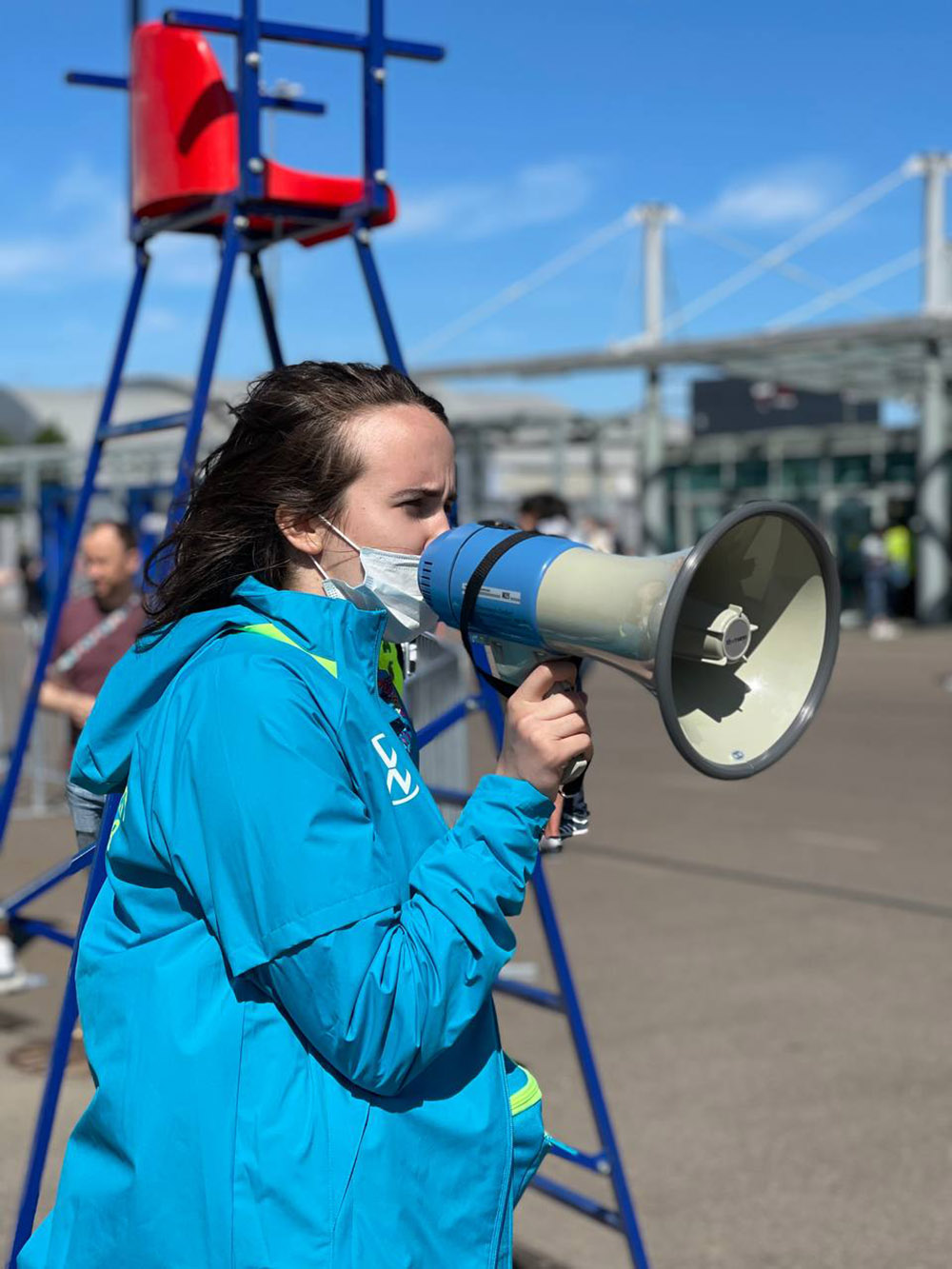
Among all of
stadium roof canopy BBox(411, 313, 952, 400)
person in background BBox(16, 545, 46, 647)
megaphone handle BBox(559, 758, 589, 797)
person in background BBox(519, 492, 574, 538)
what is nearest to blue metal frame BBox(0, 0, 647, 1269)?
megaphone handle BBox(559, 758, 589, 797)

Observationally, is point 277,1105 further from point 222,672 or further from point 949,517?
point 949,517

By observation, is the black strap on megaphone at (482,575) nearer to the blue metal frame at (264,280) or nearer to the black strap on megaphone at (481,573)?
the black strap on megaphone at (481,573)

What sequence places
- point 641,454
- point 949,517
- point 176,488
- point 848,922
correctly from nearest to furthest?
point 176,488
point 848,922
point 949,517
point 641,454

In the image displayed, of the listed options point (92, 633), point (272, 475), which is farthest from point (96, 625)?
point (272, 475)

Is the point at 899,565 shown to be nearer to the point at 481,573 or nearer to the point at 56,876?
the point at 56,876

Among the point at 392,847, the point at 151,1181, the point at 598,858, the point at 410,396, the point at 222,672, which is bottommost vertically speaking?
the point at 598,858

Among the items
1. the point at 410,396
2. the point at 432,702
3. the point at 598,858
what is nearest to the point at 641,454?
the point at 598,858

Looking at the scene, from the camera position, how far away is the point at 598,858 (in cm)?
784

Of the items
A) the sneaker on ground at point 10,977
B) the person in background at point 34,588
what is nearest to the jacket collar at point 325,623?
the sneaker on ground at point 10,977

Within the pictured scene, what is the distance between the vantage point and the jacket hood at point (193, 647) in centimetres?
163

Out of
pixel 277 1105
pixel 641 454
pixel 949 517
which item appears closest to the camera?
pixel 277 1105

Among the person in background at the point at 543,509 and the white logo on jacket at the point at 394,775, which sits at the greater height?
the person in background at the point at 543,509

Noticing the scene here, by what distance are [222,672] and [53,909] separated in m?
5.67

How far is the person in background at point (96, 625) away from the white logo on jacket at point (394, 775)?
405 cm
